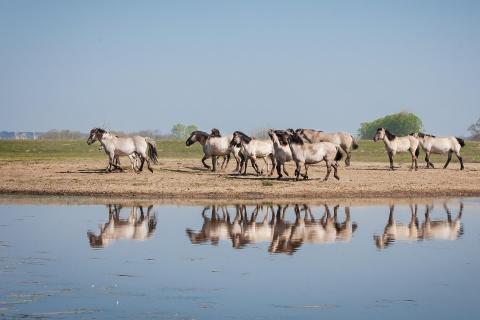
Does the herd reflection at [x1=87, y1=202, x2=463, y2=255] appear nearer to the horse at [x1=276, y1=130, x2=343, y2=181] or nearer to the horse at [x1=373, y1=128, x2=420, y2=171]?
the horse at [x1=276, y1=130, x2=343, y2=181]

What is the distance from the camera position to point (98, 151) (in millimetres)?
53688

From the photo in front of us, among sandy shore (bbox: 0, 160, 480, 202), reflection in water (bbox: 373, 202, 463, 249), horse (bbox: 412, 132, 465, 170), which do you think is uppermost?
horse (bbox: 412, 132, 465, 170)

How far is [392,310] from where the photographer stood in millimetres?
12164

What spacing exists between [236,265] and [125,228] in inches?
226

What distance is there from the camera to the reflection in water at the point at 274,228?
1888 cm

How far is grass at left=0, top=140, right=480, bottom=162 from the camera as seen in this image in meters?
48.0

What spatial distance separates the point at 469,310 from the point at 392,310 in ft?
3.40

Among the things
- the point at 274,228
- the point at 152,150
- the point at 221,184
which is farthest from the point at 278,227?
the point at 152,150

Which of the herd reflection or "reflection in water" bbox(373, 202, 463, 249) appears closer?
the herd reflection

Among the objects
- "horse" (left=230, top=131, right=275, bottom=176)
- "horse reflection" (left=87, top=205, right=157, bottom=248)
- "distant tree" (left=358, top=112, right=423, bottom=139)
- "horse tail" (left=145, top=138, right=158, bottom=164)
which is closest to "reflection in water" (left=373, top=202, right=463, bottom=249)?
"horse reflection" (left=87, top=205, right=157, bottom=248)

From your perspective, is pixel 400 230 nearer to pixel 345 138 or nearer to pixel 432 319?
pixel 432 319

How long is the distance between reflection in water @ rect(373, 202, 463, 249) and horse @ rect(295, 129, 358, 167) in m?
14.0

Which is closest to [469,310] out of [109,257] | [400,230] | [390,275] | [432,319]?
[432,319]

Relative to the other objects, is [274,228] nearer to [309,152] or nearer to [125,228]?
[125,228]
